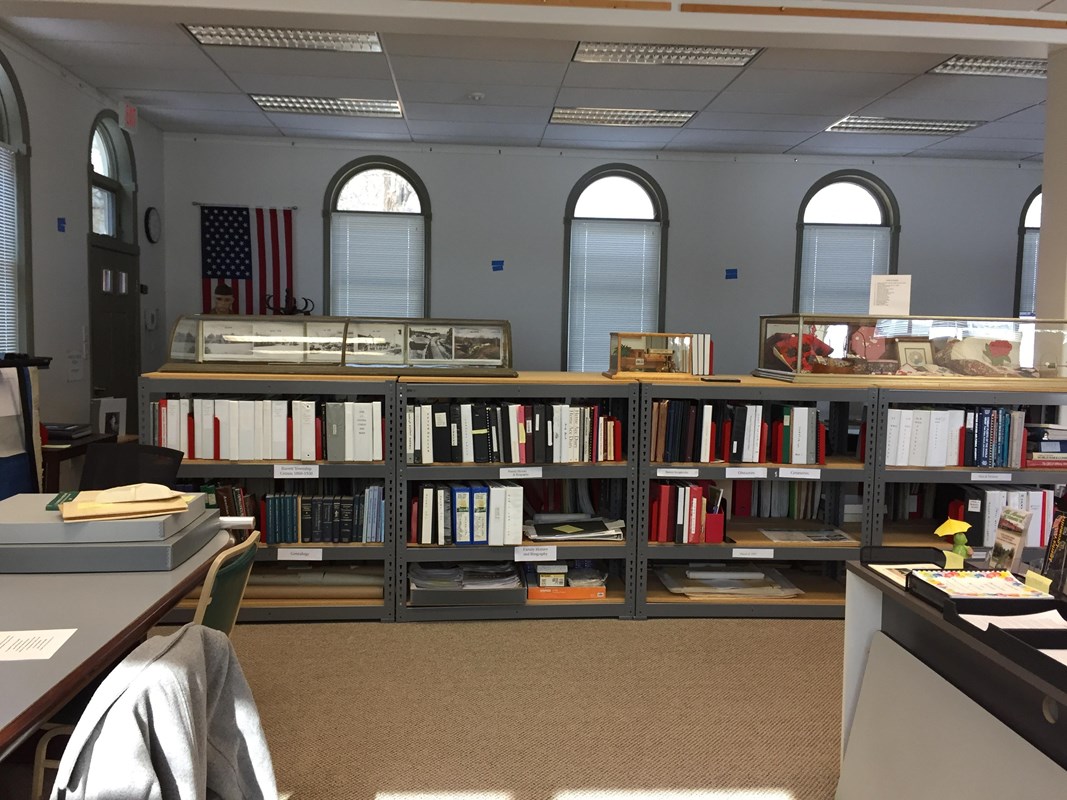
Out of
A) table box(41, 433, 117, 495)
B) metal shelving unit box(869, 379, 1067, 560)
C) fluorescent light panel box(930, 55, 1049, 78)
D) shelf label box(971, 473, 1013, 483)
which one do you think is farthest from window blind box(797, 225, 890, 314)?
table box(41, 433, 117, 495)

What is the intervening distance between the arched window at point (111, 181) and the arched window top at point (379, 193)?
1927 millimetres

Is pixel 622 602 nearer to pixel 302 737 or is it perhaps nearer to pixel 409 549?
pixel 409 549

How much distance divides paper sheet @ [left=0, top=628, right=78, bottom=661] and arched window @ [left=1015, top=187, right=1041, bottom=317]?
29.9 feet

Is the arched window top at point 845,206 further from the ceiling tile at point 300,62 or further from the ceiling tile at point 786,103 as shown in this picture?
the ceiling tile at point 300,62

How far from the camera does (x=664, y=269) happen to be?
8.27m

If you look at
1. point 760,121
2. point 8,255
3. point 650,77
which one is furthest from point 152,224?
point 760,121

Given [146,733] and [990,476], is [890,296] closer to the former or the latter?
[990,476]

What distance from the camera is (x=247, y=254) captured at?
7.81m

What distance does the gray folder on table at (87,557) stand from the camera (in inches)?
77.9

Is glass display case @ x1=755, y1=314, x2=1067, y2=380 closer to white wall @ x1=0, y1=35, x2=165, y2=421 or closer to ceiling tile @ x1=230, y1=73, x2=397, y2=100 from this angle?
ceiling tile @ x1=230, y1=73, x2=397, y2=100

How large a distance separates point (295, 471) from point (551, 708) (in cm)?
168

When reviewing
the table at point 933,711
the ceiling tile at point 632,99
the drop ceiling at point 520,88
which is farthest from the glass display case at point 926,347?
the ceiling tile at point 632,99

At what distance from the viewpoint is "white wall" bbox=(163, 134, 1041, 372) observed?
784cm

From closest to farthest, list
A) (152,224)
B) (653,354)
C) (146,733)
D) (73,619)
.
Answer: (146,733)
(73,619)
(653,354)
(152,224)
